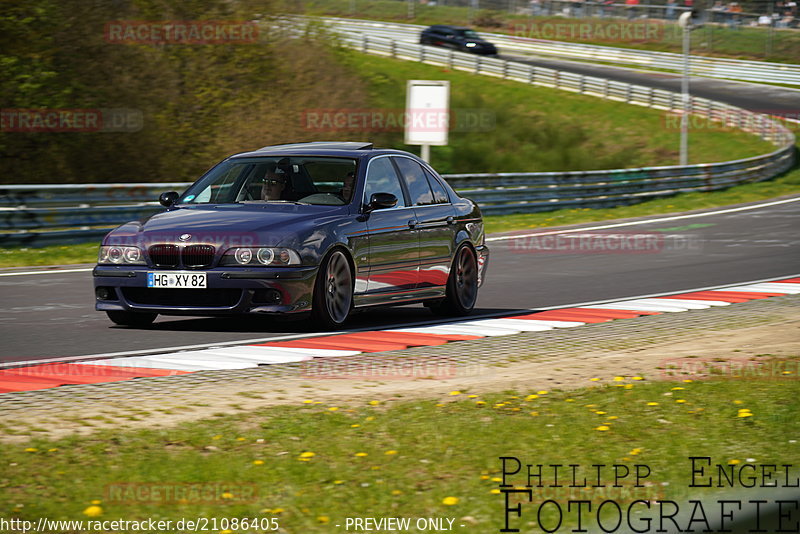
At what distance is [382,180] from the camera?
444 inches

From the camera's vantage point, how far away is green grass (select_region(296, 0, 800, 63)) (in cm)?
6531

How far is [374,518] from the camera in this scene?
464 cm

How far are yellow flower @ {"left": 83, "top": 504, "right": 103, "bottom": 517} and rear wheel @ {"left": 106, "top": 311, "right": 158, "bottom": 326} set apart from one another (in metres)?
5.77

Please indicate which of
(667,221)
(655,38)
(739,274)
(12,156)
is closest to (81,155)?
(12,156)

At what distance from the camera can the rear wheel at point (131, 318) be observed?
413 inches

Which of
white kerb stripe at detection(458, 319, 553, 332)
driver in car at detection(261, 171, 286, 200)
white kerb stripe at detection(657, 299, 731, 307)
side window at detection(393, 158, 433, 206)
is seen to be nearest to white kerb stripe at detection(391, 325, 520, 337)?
white kerb stripe at detection(458, 319, 553, 332)

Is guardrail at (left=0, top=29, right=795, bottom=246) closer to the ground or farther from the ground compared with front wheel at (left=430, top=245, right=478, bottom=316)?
closer to the ground

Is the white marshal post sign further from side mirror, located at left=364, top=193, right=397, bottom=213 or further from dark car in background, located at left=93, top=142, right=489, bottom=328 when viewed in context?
side mirror, located at left=364, top=193, right=397, bottom=213

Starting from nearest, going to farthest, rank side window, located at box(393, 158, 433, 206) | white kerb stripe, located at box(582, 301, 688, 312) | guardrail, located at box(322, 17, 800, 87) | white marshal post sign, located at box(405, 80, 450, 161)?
side window, located at box(393, 158, 433, 206), white kerb stripe, located at box(582, 301, 688, 312), white marshal post sign, located at box(405, 80, 450, 161), guardrail, located at box(322, 17, 800, 87)

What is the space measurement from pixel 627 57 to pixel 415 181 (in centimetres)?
5587

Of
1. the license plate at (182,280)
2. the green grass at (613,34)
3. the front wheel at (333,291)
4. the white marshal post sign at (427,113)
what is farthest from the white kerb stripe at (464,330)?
the green grass at (613,34)

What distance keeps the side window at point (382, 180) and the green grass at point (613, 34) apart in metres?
51.0

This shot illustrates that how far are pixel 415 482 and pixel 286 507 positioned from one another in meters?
0.65

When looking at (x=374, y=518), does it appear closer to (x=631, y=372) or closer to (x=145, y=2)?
(x=631, y=372)
